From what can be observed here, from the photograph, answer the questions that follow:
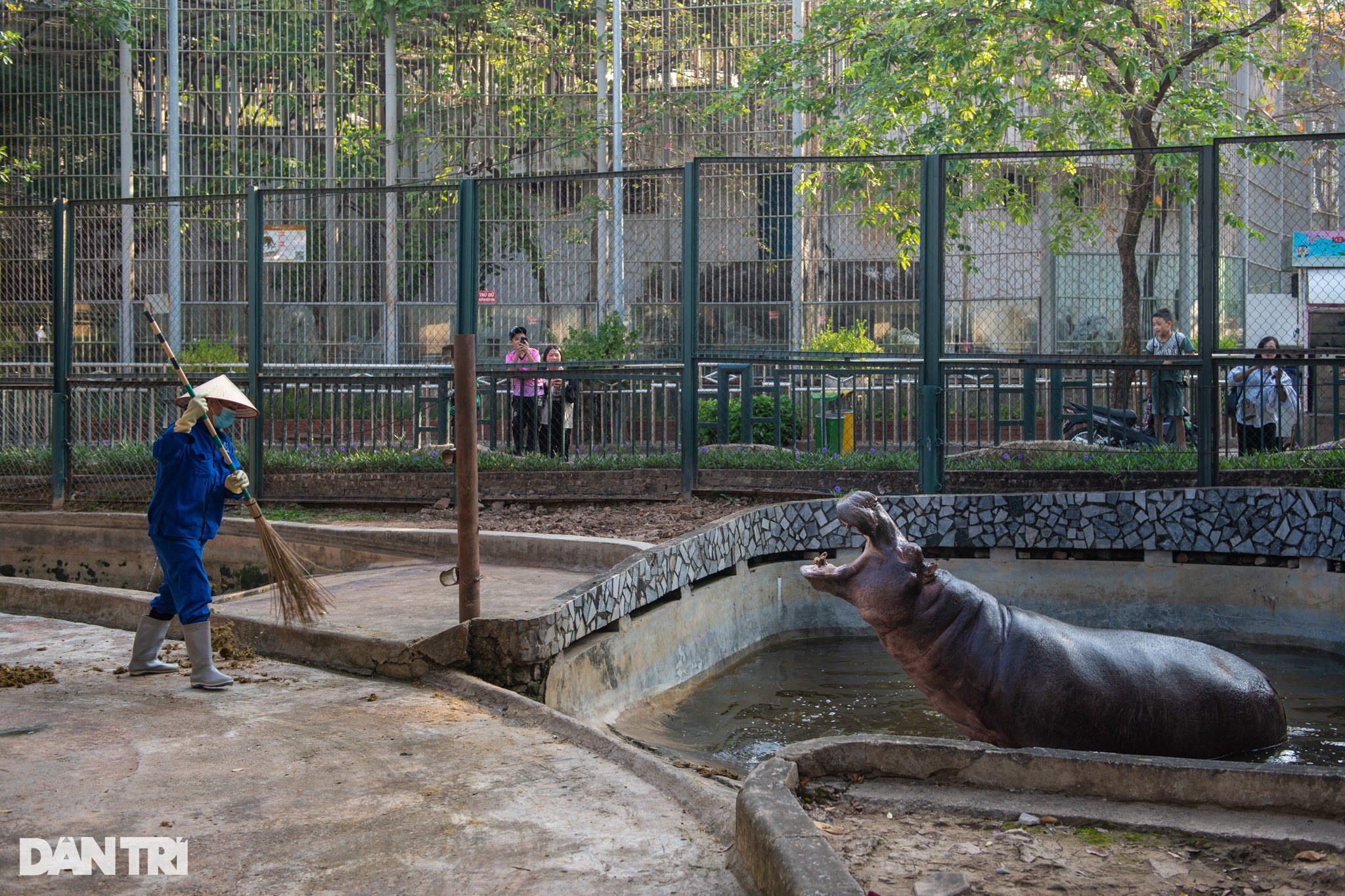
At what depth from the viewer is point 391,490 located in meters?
11.2

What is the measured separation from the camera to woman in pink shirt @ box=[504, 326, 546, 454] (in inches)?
442

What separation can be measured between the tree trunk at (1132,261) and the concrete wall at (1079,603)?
170 cm

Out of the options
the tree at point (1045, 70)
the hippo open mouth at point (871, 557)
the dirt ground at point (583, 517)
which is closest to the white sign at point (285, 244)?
the dirt ground at point (583, 517)

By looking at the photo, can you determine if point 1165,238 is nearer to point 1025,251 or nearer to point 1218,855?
point 1025,251

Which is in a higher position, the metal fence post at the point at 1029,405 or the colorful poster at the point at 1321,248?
the colorful poster at the point at 1321,248

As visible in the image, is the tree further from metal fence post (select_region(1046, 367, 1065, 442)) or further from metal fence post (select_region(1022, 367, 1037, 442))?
metal fence post (select_region(1022, 367, 1037, 442))

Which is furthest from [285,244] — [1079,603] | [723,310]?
[1079,603]

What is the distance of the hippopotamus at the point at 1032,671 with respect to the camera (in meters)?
5.76

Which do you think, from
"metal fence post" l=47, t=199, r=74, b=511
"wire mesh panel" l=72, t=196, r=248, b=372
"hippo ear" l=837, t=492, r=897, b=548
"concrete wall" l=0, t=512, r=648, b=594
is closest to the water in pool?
"hippo ear" l=837, t=492, r=897, b=548

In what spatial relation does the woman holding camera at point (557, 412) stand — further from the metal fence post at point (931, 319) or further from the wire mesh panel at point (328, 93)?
the wire mesh panel at point (328, 93)

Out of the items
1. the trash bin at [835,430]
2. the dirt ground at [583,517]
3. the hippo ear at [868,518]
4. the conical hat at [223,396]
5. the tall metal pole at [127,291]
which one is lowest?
the dirt ground at [583,517]

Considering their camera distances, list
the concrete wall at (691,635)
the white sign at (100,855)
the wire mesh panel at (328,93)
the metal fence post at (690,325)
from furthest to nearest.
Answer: the wire mesh panel at (328,93), the metal fence post at (690,325), the concrete wall at (691,635), the white sign at (100,855)

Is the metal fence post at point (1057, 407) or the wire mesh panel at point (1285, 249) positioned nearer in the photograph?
the wire mesh panel at point (1285, 249)

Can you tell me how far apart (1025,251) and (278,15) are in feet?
56.4
